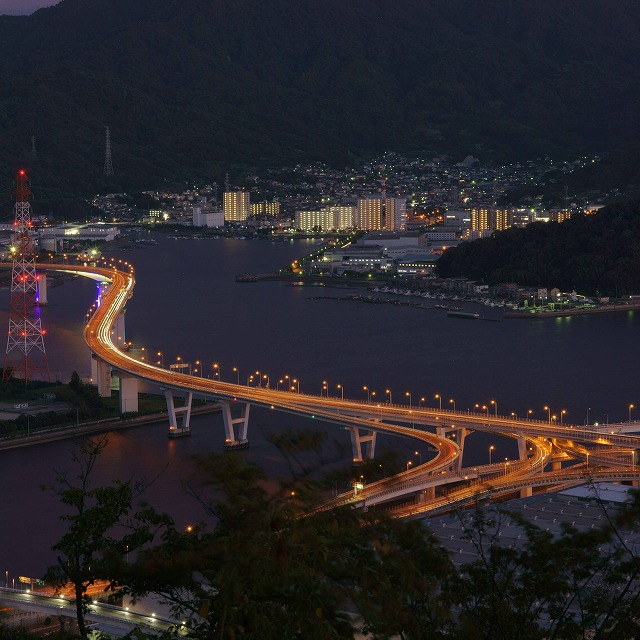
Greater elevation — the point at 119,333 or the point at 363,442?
the point at 119,333

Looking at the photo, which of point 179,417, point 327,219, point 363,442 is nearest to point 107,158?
point 327,219

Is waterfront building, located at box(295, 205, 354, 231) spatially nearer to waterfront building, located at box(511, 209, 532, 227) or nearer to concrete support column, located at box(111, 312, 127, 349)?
waterfront building, located at box(511, 209, 532, 227)

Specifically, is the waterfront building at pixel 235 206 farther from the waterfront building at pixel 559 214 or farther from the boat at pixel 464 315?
the boat at pixel 464 315

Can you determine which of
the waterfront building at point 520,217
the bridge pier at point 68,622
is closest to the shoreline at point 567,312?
the waterfront building at point 520,217

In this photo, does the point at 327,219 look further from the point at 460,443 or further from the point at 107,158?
the point at 460,443

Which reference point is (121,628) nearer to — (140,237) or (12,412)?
(12,412)

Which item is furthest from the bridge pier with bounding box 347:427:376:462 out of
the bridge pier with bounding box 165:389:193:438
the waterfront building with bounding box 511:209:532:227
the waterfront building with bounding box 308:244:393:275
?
the waterfront building with bounding box 511:209:532:227
